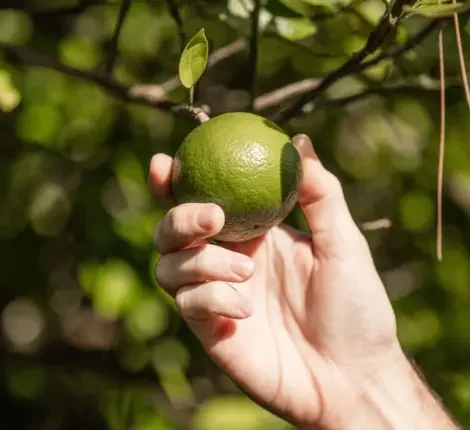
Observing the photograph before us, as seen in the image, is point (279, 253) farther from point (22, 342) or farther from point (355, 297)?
point (22, 342)

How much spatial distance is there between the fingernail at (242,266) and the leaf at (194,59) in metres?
0.29

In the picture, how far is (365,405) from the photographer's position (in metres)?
1.60

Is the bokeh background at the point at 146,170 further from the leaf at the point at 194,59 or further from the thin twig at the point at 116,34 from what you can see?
the leaf at the point at 194,59

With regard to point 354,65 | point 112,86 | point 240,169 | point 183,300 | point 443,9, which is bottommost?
point 183,300

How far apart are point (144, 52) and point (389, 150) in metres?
0.83

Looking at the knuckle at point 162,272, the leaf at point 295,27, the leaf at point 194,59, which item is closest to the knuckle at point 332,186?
the leaf at point 295,27

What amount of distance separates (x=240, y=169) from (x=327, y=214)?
1.33 feet

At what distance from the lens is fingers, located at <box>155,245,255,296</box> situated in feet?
4.10

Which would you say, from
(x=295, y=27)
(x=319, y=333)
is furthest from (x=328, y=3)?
(x=319, y=333)

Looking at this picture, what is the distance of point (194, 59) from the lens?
110cm

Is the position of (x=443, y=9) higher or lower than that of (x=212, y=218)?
higher

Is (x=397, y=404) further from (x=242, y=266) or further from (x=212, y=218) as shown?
(x=212, y=218)

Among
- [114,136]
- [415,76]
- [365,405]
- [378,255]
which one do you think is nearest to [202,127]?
[415,76]

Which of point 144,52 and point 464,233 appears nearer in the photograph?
point 144,52
